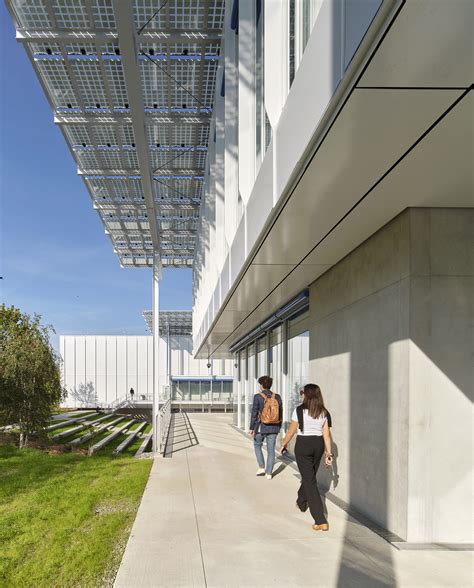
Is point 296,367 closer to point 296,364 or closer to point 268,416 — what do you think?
point 296,364

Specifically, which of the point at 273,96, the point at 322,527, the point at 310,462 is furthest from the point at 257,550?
the point at 273,96

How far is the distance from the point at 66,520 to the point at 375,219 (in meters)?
5.98

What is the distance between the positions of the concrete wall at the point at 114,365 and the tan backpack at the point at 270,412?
49.9m

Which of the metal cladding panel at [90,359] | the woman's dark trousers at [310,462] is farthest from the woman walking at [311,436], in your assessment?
the metal cladding panel at [90,359]

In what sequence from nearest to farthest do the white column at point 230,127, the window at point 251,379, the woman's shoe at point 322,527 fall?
the woman's shoe at point 322,527 → the white column at point 230,127 → the window at point 251,379

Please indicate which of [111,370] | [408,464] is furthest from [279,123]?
[111,370]

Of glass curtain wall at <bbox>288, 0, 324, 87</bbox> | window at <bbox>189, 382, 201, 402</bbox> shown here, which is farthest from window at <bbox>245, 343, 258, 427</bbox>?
window at <bbox>189, 382, 201, 402</bbox>

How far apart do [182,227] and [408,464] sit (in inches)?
750

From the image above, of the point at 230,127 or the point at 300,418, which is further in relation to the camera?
the point at 230,127

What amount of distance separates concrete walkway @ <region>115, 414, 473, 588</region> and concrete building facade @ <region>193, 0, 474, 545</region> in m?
0.59

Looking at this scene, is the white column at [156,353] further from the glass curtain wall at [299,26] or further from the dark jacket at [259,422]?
the glass curtain wall at [299,26]

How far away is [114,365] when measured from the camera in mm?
61156

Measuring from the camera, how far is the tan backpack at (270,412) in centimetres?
1045

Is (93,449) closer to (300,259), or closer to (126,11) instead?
(300,259)
